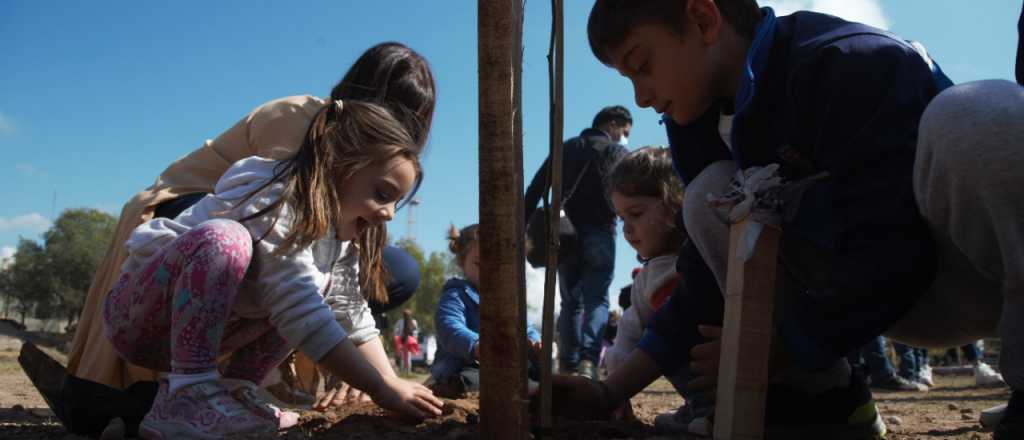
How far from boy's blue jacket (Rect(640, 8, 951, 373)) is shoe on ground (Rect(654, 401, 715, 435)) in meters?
0.69

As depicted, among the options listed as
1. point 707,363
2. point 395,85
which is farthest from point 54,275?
point 707,363

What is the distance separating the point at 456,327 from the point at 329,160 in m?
2.50

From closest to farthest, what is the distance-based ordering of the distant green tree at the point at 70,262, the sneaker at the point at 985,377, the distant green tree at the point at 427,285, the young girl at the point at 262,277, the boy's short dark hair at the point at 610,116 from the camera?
1. the young girl at the point at 262,277
2. the boy's short dark hair at the point at 610,116
3. the sneaker at the point at 985,377
4. the distant green tree at the point at 70,262
5. the distant green tree at the point at 427,285

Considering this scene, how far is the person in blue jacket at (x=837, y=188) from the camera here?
1606 mm

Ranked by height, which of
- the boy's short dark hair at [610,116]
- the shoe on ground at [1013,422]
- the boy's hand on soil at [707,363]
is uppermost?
the boy's short dark hair at [610,116]

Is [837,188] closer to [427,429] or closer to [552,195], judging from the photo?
[552,195]

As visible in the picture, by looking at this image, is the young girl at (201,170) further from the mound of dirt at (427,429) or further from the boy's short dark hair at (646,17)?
the boy's short dark hair at (646,17)

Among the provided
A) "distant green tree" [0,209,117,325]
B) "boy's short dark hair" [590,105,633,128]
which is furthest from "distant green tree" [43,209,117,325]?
"boy's short dark hair" [590,105,633,128]

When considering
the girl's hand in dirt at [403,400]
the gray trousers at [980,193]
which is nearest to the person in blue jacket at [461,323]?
the girl's hand in dirt at [403,400]

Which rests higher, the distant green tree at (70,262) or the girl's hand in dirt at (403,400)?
the distant green tree at (70,262)

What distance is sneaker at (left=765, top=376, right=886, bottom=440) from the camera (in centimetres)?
207

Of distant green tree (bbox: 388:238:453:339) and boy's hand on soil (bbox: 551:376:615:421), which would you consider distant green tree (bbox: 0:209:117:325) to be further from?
boy's hand on soil (bbox: 551:376:615:421)

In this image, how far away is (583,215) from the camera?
580 cm

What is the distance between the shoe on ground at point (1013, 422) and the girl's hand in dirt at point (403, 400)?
1.32 m
